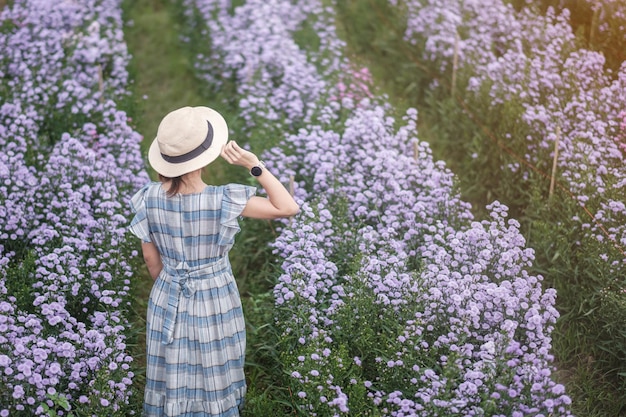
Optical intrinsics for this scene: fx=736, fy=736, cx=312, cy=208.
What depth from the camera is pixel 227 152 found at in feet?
14.9

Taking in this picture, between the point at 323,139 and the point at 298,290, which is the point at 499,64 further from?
the point at 298,290

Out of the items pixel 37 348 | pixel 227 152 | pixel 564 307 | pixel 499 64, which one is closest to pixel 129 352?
pixel 37 348

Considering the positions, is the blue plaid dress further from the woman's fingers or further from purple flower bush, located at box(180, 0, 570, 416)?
purple flower bush, located at box(180, 0, 570, 416)

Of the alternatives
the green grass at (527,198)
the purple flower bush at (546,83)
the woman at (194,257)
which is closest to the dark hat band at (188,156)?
the woman at (194,257)

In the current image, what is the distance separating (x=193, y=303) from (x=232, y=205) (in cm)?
69

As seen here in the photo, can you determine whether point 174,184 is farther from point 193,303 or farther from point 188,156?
point 193,303

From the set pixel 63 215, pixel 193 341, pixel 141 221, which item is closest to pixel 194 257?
pixel 141 221

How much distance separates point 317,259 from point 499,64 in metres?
4.14

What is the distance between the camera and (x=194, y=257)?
15.0 feet

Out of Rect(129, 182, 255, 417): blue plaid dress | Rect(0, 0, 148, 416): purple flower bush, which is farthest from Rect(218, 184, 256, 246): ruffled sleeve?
Rect(0, 0, 148, 416): purple flower bush

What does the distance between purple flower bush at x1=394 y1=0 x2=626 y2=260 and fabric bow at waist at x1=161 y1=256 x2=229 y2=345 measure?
3340mm

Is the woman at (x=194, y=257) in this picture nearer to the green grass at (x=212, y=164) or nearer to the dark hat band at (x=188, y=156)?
the dark hat band at (x=188, y=156)

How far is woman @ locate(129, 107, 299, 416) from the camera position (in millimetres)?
4445

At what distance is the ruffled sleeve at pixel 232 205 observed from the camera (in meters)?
4.47
